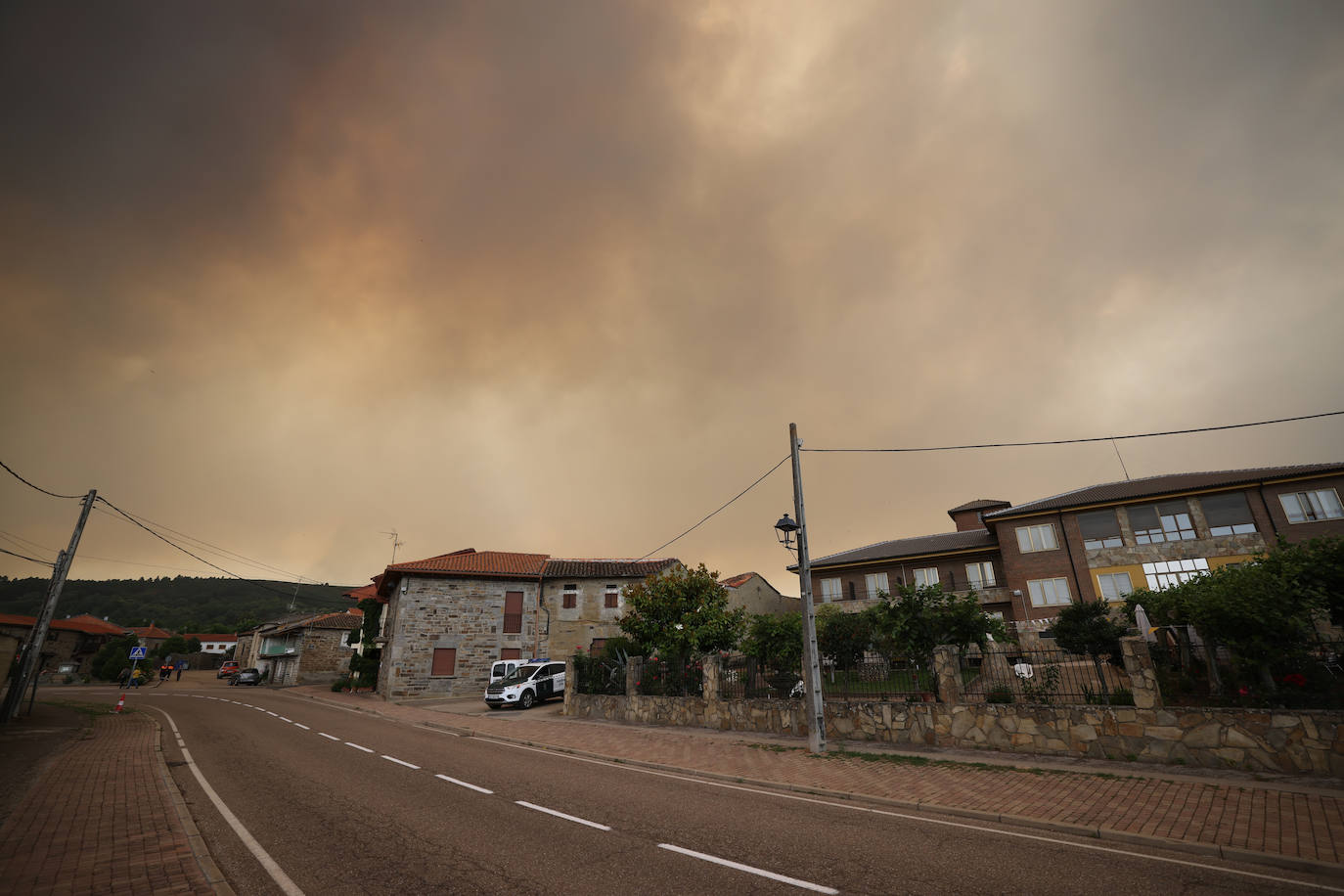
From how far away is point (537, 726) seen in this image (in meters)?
18.9

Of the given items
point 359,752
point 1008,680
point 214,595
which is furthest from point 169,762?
point 214,595

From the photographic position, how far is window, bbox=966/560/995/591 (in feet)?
122

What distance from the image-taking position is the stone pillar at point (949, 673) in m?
13.2

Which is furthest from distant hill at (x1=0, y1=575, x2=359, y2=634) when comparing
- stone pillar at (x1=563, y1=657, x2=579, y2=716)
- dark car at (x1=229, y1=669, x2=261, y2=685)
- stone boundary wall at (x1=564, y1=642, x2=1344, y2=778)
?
stone boundary wall at (x1=564, y1=642, x2=1344, y2=778)

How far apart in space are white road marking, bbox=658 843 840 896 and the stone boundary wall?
30.2ft

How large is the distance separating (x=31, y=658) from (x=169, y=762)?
12221mm

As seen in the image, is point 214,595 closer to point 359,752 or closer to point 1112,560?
point 359,752

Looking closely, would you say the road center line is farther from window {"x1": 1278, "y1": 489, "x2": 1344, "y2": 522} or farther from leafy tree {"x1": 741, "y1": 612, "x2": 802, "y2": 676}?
window {"x1": 1278, "y1": 489, "x2": 1344, "y2": 522}

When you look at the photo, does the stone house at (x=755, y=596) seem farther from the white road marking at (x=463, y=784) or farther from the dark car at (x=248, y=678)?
the dark car at (x=248, y=678)

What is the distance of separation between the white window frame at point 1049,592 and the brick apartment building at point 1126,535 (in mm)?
52

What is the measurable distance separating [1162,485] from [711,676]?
33.0 metres

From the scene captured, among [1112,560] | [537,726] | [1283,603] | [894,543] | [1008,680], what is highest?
[894,543]

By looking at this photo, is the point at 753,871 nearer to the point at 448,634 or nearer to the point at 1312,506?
the point at 448,634

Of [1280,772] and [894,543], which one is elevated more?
[894,543]
